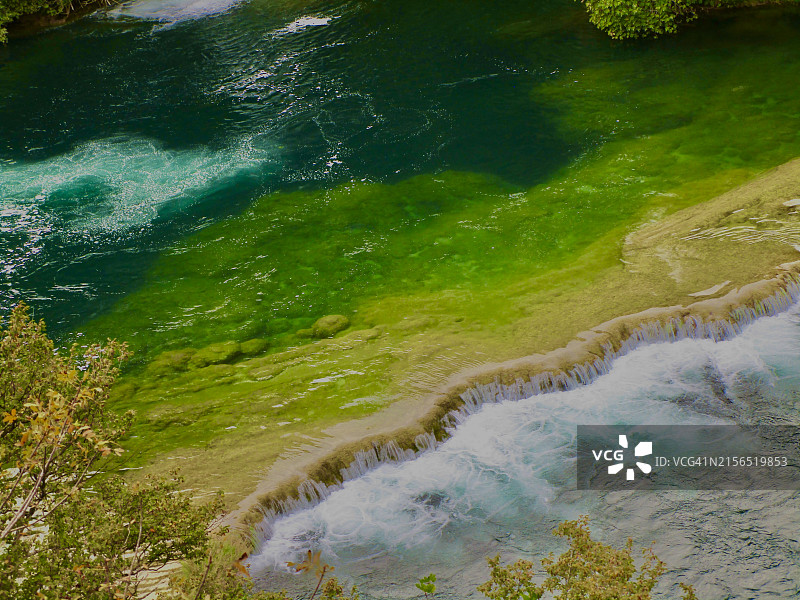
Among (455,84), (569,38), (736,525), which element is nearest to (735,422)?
(736,525)

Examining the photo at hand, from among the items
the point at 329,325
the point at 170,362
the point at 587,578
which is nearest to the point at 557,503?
the point at 587,578

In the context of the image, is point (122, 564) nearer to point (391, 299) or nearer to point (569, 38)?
point (391, 299)

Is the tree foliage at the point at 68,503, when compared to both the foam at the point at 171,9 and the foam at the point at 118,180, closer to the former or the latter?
the foam at the point at 118,180

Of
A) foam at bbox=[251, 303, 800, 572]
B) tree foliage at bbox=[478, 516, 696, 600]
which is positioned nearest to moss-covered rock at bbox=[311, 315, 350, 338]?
foam at bbox=[251, 303, 800, 572]

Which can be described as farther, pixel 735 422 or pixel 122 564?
pixel 735 422

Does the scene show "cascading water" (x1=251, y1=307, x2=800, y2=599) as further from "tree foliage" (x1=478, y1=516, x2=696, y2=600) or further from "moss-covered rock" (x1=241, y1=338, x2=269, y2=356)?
"moss-covered rock" (x1=241, y1=338, x2=269, y2=356)
